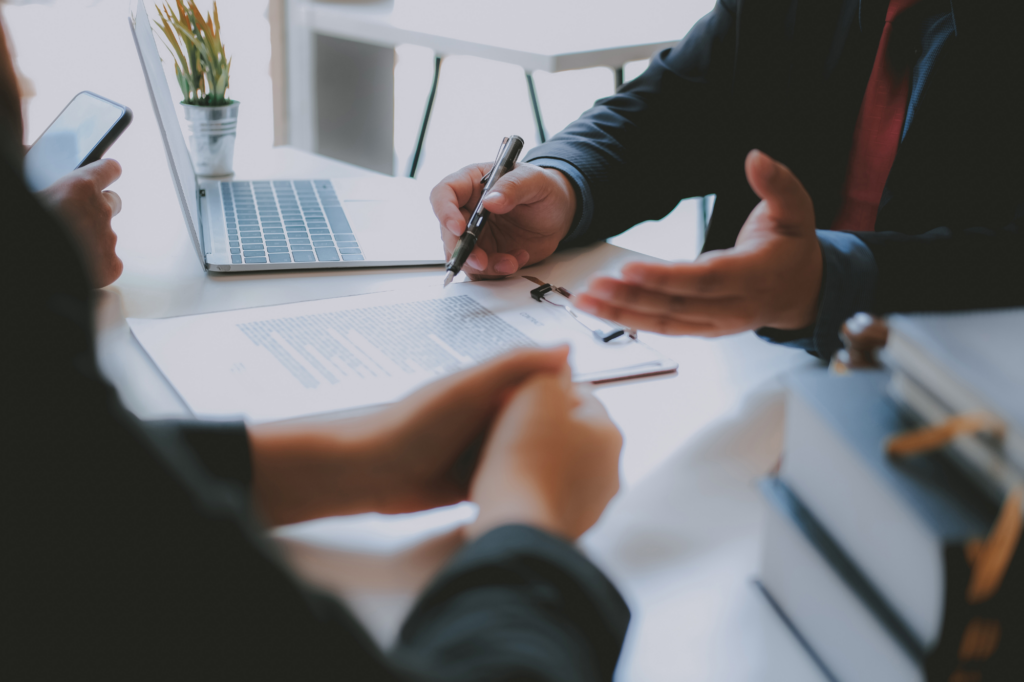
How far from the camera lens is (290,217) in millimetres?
1078

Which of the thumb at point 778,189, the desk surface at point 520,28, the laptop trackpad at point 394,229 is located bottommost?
the laptop trackpad at point 394,229

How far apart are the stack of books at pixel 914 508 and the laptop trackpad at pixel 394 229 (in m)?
0.62

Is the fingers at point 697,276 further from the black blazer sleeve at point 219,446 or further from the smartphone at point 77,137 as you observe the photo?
the smartphone at point 77,137

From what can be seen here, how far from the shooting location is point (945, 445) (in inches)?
14.1

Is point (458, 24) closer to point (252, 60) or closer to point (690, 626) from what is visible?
point (252, 60)

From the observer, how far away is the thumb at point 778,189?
2.21 feet

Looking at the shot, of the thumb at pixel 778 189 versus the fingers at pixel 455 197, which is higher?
the thumb at pixel 778 189


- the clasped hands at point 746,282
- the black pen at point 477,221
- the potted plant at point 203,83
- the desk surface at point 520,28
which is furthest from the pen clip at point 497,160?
the desk surface at point 520,28

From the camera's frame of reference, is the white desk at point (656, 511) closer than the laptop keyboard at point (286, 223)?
Yes

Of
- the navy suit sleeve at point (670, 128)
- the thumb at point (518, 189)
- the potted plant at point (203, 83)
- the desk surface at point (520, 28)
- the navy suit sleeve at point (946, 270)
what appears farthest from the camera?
the desk surface at point (520, 28)

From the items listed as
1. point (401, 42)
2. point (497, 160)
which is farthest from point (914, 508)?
point (401, 42)

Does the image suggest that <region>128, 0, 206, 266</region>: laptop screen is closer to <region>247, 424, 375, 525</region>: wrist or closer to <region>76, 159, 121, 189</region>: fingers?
<region>76, 159, 121, 189</region>: fingers

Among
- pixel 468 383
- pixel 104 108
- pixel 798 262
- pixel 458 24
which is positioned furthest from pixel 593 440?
pixel 458 24

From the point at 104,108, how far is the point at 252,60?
1.59 m
